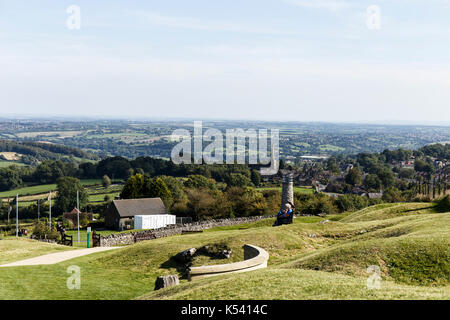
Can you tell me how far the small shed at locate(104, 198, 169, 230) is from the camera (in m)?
60.6

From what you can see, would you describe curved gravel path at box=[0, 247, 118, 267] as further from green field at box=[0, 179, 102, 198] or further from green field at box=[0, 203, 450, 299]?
green field at box=[0, 179, 102, 198]

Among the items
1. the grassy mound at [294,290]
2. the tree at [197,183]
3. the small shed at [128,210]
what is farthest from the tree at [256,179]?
the grassy mound at [294,290]

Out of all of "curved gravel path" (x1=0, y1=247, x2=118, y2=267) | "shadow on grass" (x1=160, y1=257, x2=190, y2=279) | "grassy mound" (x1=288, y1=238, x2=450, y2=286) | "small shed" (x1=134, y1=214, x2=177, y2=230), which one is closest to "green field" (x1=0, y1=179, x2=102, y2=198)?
"small shed" (x1=134, y1=214, x2=177, y2=230)

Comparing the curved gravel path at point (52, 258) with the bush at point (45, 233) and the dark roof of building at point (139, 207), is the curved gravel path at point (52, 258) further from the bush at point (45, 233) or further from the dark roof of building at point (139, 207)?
the dark roof of building at point (139, 207)

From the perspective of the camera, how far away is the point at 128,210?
61812mm

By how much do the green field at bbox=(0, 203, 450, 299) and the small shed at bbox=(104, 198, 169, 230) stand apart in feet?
102

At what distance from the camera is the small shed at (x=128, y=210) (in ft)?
199

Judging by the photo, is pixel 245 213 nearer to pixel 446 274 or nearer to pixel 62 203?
pixel 62 203

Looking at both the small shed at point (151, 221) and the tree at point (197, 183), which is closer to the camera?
the small shed at point (151, 221)

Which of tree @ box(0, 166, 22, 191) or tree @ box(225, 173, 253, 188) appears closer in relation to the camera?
tree @ box(225, 173, 253, 188)

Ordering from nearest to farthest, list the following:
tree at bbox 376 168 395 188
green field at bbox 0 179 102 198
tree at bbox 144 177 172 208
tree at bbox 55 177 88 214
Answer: tree at bbox 144 177 172 208
tree at bbox 55 177 88 214
green field at bbox 0 179 102 198
tree at bbox 376 168 395 188

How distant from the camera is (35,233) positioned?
153 ft
